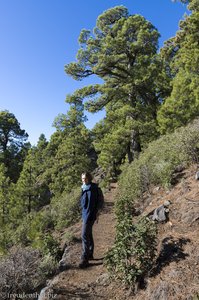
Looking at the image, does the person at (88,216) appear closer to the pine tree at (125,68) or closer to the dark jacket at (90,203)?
the dark jacket at (90,203)

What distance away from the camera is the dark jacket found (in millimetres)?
6754

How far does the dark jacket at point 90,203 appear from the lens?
675cm

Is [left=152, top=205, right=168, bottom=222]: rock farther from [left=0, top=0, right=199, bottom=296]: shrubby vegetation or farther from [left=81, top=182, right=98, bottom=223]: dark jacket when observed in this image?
[left=0, top=0, right=199, bottom=296]: shrubby vegetation

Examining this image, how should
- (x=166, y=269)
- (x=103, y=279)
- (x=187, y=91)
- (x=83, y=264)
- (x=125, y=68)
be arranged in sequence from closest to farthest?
1. (x=166, y=269)
2. (x=103, y=279)
3. (x=83, y=264)
4. (x=187, y=91)
5. (x=125, y=68)

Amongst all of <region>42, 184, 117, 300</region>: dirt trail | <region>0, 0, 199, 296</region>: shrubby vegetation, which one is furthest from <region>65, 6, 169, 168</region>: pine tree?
<region>42, 184, 117, 300</region>: dirt trail

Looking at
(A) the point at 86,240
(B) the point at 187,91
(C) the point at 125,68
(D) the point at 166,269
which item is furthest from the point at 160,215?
(C) the point at 125,68

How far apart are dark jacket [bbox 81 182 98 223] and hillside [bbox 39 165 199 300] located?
109cm

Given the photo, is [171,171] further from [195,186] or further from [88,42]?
[88,42]

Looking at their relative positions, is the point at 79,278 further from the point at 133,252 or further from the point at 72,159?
the point at 72,159

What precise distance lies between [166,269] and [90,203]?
2.42 meters

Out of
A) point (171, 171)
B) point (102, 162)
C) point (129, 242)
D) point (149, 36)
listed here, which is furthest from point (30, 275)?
point (149, 36)

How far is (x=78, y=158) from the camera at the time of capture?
19.8 meters

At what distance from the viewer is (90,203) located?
6.75 metres

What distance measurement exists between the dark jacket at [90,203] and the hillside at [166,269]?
109 centimetres
